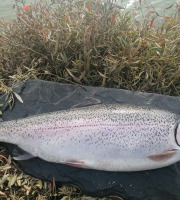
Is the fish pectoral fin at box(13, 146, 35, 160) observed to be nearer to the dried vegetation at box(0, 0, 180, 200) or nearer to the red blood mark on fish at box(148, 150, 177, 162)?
the dried vegetation at box(0, 0, 180, 200)

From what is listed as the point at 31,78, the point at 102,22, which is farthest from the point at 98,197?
the point at 102,22

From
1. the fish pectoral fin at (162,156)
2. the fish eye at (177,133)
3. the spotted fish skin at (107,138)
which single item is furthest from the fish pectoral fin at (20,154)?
the fish eye at (177,133)

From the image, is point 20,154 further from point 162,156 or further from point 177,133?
point 177,133

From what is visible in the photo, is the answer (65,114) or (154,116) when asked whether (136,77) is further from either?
(65,114)

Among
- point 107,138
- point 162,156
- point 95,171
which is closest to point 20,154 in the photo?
point 95,171

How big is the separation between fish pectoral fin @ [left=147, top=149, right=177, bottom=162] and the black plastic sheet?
0.92ft

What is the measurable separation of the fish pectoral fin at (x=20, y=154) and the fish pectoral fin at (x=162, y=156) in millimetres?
1514

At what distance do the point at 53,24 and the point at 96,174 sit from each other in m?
2.52

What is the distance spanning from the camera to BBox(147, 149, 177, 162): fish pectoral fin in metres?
2.43

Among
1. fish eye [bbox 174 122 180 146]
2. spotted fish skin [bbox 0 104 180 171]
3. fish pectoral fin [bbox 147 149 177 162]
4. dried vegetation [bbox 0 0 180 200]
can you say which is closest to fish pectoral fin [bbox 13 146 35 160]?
spotted fish skin [bbox 0 104 180 171]

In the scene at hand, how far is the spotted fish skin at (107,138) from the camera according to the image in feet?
8.09

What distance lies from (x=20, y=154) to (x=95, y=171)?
101 centimetres

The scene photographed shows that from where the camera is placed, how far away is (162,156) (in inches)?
96.3

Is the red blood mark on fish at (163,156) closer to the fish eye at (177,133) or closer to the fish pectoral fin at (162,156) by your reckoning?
the fish pectoral fin at (162,156)
